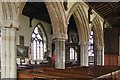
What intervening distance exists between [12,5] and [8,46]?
1.16 meters

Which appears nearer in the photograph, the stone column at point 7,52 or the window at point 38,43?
the stone column at point 7,52

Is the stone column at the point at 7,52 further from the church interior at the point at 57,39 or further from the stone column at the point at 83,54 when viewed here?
the stone column at the point at 83,54

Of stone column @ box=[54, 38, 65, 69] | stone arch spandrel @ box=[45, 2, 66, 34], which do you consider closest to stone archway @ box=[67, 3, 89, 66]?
stone arch spandrel @ box=[45, 2, 66, 34]

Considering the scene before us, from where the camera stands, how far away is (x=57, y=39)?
8648mm

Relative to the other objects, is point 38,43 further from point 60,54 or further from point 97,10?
point 60,54

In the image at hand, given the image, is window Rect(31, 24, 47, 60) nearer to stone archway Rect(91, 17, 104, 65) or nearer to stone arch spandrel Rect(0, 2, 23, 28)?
stone archway Rect(91, 17, 104, 65)

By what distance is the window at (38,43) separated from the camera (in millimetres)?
14105

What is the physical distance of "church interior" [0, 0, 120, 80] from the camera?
6.17 meters

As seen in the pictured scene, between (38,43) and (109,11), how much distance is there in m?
4.97

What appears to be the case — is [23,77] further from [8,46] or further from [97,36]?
[97,36]

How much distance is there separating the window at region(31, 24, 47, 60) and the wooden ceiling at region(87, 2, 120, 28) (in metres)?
4.09

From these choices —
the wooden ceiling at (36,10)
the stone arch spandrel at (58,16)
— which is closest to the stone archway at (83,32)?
the wooden ceiling at (36,10)

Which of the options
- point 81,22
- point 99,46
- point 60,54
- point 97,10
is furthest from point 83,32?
point 99,46

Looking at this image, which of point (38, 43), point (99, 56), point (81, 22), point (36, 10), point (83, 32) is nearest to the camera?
point (81, 22)
